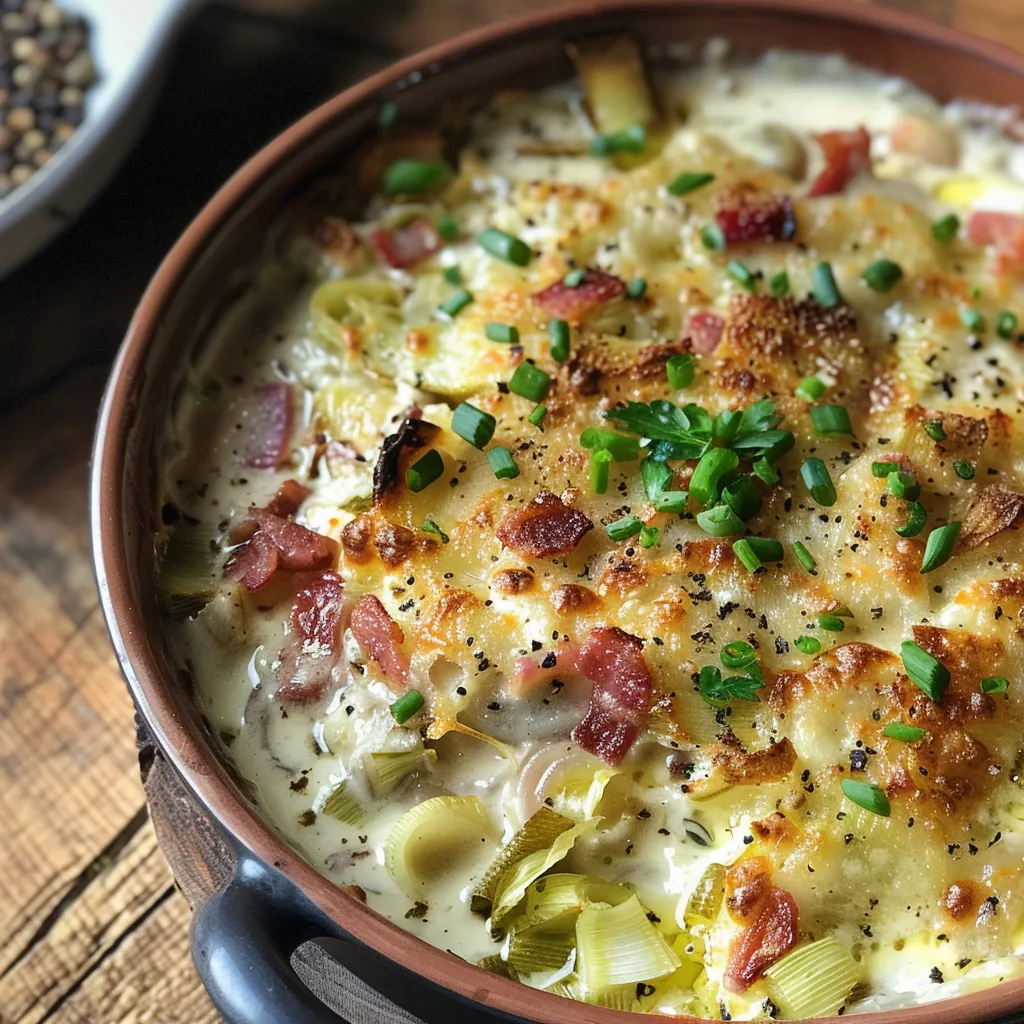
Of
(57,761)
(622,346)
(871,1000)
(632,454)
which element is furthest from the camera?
(57,761)

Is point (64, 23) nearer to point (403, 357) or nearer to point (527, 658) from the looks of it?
point (403, 357)

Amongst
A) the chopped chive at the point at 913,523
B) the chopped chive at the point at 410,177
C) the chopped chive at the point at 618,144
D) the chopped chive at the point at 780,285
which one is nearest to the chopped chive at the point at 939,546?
the chopped chive at the point at 913,523

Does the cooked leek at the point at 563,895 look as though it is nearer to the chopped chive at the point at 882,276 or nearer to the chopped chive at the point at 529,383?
the chopped chive at the point at 529,383

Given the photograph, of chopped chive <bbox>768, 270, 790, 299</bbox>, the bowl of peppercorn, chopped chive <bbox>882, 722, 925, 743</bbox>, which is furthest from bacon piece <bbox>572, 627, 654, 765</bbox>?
the bowl of peppercorn

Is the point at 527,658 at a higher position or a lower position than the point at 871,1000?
higher

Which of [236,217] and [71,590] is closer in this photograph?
[236,217]

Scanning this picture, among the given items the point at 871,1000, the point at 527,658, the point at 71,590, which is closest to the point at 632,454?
the point at 527,658
